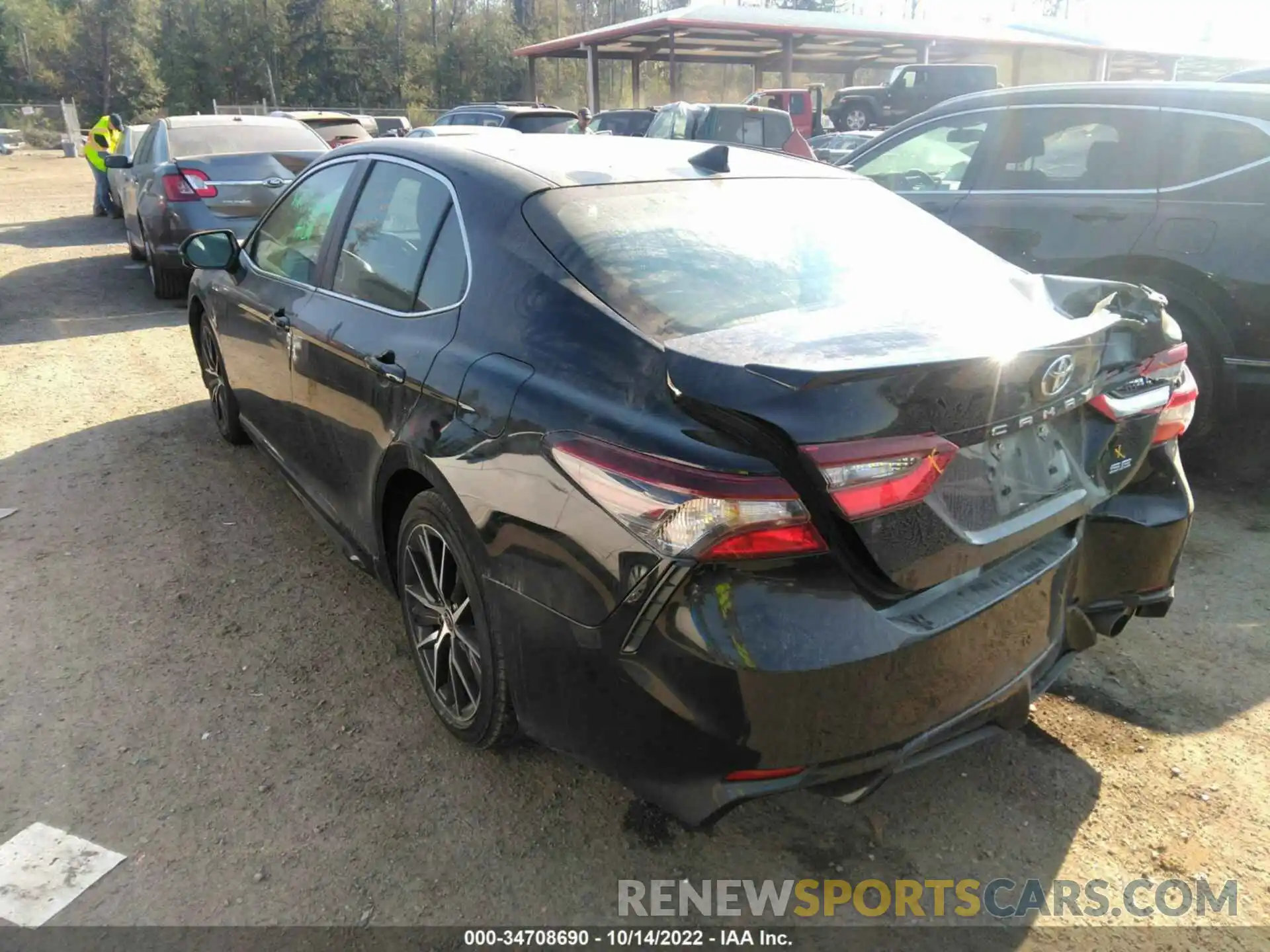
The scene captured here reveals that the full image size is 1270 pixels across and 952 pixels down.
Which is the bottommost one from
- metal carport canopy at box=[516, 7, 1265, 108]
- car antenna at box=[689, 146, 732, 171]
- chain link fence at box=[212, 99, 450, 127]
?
car antenna at box=[689, 146, 732, 171]

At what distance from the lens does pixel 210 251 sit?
4316mm

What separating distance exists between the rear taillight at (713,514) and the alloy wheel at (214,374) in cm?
375

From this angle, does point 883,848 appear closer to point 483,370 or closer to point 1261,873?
point 1261,873

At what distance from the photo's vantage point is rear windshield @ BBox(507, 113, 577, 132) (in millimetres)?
16750

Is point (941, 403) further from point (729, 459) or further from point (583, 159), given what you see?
point (583, 159)

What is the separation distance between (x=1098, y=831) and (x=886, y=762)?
872 millimetres

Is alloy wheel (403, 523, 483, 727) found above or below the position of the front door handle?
below

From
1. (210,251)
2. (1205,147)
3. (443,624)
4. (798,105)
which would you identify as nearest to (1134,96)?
(1205,147)

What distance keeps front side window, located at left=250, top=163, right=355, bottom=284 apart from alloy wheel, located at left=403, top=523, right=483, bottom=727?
1384mm

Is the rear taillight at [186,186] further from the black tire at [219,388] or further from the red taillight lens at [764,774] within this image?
the red taillight lens at [764,774]

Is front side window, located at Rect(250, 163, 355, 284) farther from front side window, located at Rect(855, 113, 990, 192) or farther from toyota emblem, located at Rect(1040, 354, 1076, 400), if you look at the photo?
front side window, located at Rect(855, 113, 990, 192)

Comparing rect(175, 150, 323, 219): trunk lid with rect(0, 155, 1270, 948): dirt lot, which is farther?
rect(175, 150, 323, 219): trunk lid

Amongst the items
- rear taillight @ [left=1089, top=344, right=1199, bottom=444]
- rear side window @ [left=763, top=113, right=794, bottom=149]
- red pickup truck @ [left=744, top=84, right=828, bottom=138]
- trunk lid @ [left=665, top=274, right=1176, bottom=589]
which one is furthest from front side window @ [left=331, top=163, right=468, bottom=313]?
red pickup truck @ [left=744, top=84, right=828, bottom=138]

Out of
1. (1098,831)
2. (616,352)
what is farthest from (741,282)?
(1098,831)
